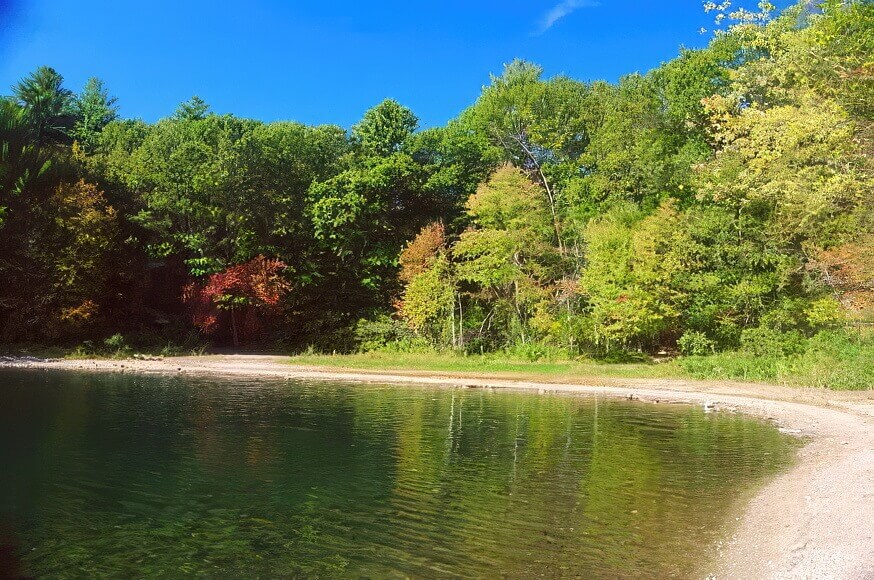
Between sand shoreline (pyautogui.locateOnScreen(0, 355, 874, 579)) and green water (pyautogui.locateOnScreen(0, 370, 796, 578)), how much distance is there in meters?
0.66

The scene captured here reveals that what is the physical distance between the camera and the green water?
955 cm

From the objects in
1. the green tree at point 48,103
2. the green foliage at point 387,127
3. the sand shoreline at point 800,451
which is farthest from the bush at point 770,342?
the green tree at point 48,103

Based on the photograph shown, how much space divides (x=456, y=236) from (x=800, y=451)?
2744cm

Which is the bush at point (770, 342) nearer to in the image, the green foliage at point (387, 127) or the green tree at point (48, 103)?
the green foliage at point (387, 127)

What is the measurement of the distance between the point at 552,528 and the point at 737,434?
1005cm

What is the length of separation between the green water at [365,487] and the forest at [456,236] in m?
12.1

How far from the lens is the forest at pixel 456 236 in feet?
108

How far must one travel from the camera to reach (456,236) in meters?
42.2

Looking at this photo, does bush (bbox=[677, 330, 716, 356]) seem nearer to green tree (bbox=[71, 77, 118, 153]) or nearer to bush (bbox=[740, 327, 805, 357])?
bush (bbox=[740, 327, 805, 357])

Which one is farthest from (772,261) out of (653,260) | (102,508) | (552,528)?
(102,508)

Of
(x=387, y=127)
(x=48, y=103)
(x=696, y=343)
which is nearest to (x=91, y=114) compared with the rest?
(x=48, y=103)

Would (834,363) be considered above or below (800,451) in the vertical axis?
above

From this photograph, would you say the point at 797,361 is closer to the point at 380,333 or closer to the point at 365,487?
the point at 380,333

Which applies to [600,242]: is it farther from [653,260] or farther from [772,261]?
[772,261]
